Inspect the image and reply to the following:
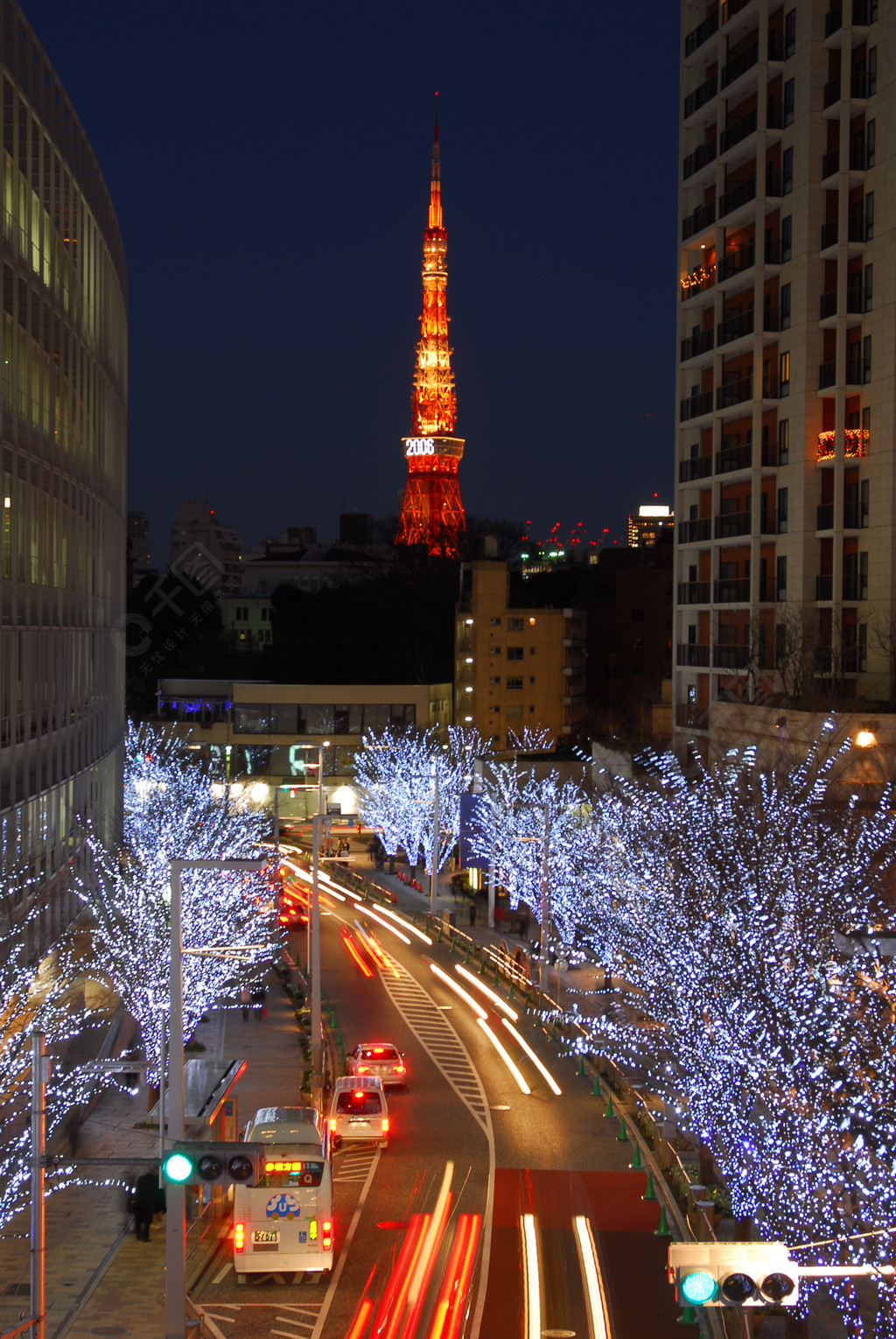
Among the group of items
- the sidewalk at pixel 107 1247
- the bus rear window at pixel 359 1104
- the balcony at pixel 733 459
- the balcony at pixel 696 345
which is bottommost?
the sidewalk at pixel 107 1247

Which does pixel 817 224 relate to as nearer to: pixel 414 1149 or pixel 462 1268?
pixel 414 1149

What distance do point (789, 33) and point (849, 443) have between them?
35.7 ft

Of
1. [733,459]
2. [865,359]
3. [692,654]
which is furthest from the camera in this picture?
[692,654]

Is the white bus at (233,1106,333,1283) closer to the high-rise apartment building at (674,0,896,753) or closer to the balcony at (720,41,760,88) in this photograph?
the high-rise apartment building at (674,0,896,753)

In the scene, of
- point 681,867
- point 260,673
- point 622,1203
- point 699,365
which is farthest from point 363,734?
point 622,1203

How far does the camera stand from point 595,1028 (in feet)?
76.6

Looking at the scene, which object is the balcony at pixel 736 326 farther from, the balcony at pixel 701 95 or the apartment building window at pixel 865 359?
the balcony at pixel 701 95

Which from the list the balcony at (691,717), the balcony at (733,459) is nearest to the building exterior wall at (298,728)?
the balcony at (691,717)

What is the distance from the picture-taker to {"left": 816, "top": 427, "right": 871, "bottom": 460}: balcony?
100 feet

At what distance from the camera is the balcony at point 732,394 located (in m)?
33.6

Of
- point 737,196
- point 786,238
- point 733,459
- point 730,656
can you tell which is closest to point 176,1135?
point 730,656

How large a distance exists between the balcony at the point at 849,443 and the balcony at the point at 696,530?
→ 422 centimetres

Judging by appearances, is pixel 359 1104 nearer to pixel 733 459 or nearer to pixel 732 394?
pixel 733 459

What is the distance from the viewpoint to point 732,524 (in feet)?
111
